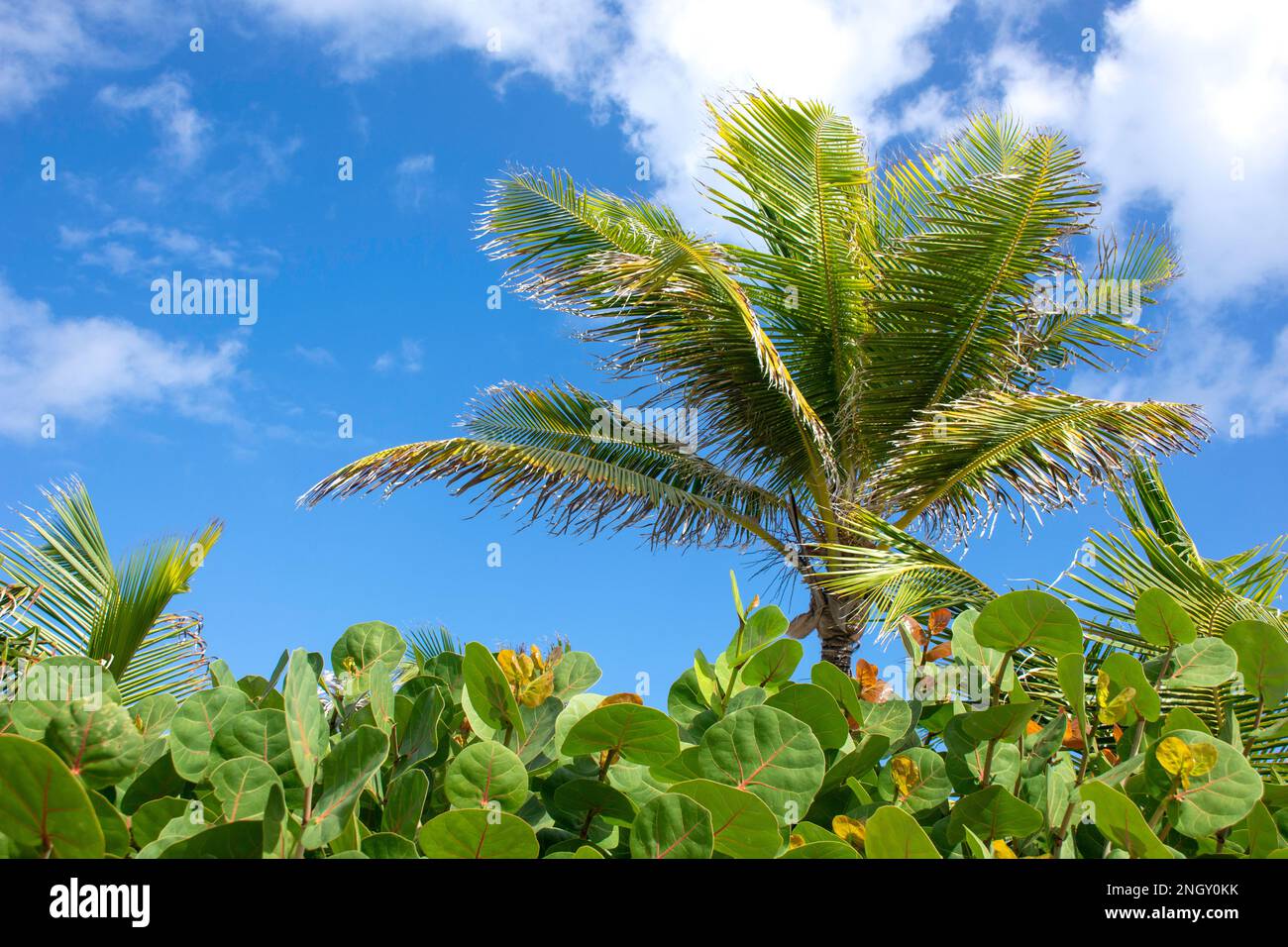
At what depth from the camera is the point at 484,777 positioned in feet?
1.94

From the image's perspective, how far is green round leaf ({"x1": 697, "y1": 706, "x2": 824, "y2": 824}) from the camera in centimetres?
59

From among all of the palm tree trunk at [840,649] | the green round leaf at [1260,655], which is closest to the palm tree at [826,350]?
the palm tree trunk at [840,649]

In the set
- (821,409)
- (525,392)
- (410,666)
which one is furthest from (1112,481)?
(525,392)

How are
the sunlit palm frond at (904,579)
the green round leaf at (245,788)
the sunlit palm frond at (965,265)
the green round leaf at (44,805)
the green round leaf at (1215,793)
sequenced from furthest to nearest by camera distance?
the sunlit palm frond at (965,265)
the sunlit palm frond at (904,579)
the green round leaf at (1215,793)
the green round leaf at (245,788)
the green round leaf at (44,805)

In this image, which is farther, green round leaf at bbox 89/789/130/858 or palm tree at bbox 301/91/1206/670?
palm tree at bbox 301/91/1206/670

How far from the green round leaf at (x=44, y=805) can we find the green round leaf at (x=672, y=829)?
285mm

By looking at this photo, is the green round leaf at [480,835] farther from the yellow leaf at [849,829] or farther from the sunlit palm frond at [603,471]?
the sunlit palm frond at [603,471]

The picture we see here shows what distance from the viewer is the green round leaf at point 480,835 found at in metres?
0.51

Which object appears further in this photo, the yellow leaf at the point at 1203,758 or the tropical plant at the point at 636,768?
the yellow leaf at the point at 1203,758

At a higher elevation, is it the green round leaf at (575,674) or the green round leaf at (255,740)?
the green round leaf at (575,674)

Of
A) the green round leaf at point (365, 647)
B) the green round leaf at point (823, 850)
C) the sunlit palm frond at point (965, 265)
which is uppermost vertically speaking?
the sunlit palm frond at point (965, 265)

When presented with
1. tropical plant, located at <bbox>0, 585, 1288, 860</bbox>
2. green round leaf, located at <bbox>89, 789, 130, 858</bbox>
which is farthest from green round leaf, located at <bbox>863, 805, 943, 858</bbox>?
green round leaf, located at <bbox>89, 789, 130, 858</bbox>

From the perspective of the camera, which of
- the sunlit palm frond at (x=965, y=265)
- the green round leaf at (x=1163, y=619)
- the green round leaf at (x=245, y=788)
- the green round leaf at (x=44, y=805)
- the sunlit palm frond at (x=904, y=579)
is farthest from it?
the sunlit palm frond at (x=965, y=265)

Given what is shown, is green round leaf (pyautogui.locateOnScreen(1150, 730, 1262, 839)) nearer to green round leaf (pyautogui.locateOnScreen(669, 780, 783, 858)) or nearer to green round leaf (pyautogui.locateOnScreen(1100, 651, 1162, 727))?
green round leaf (pyautogui.locateOnScreen(1100, 651, 1162, 727))
